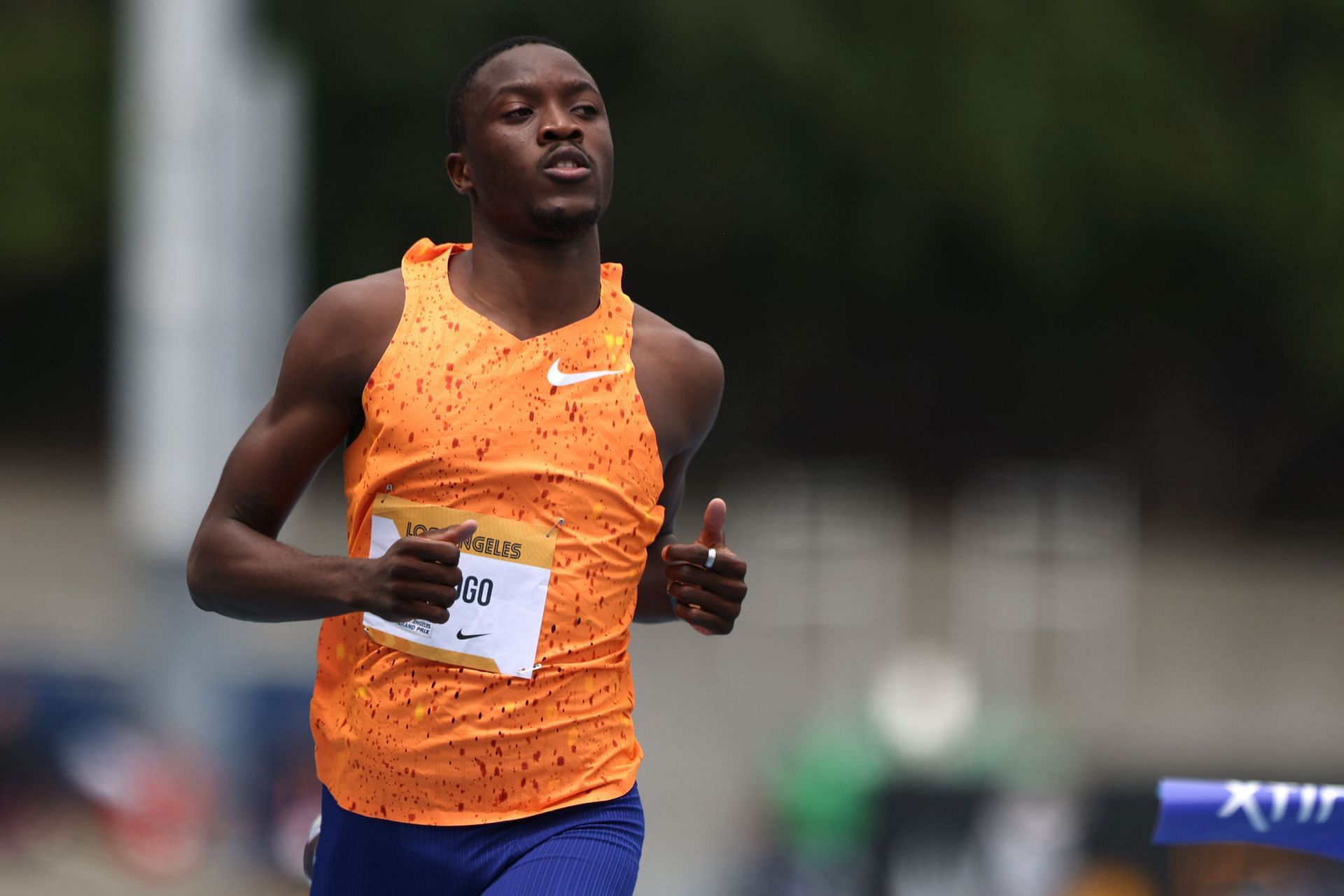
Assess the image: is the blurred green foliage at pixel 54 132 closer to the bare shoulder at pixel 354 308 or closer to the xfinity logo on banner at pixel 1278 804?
the bare shoulder at pixel 354 308

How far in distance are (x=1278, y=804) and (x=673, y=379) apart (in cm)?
129

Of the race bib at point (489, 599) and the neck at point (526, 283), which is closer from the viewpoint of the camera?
the race bib at point (489, 599)

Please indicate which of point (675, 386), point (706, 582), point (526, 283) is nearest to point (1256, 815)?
point (706, 582)

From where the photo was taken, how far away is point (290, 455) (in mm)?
2869

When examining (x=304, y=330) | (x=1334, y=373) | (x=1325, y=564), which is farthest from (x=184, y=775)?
(x=1325, y=564)

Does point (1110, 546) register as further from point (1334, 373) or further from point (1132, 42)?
point (1132, 42)

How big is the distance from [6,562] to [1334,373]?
1082 centimetres

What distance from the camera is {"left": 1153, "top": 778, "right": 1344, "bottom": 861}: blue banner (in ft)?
10.6

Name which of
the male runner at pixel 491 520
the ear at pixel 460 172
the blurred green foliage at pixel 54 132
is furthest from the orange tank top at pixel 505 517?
the blurred green foliage at pixel 54 132

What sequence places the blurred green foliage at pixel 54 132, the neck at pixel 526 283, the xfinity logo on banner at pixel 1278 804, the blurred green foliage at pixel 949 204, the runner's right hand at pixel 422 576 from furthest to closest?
the blurred green foliage at pixel 54 132
the blurred green foliage at pixel 949 204
the xfinity logo on banner at pixel 1278 804
the neck at pixel 526 283
the runner's right hand at pixel 422 576

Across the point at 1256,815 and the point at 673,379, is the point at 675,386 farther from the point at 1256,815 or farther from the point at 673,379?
the point at 1256,815

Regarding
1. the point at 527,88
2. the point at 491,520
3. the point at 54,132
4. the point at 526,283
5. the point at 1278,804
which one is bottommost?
the point at 1278,804

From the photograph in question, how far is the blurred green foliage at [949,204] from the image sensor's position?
549 inches

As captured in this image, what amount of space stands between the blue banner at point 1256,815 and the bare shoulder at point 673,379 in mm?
1048
